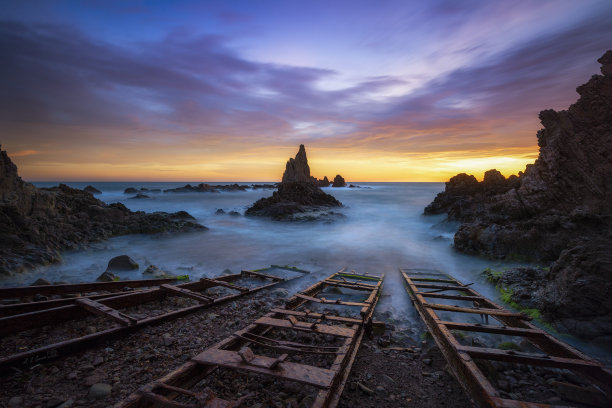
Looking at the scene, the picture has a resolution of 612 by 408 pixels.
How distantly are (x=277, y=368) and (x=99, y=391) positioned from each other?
190 centimetres

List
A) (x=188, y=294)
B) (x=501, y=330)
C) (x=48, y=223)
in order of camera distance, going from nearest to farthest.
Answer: (x=501, y=330) → (x=188, y=294) → (x=48, y=223)

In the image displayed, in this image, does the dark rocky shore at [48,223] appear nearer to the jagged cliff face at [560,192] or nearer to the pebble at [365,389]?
the pebble at [365,389]

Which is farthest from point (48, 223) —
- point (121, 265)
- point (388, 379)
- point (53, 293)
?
point (388, 379)

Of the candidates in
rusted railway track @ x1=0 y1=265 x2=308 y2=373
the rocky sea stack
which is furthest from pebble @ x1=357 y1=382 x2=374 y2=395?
the rocky sea stack

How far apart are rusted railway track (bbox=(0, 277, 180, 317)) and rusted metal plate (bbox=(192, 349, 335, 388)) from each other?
328 cm

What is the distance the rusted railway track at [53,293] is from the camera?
4477 millimetres

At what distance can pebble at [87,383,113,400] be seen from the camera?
283cm

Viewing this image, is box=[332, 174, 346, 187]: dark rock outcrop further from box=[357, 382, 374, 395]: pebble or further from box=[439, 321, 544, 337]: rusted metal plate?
box=[357, 382, 374, 395]: pebble

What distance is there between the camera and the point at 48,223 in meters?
11.9

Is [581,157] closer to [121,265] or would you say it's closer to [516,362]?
[516,362]

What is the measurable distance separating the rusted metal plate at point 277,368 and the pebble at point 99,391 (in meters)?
0.90

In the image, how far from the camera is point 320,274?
969cm

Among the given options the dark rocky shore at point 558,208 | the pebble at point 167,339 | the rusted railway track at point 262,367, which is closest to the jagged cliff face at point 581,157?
the dark rocky shore at point 558,208

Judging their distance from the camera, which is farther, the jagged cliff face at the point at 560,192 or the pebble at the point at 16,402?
the jagged cliff face at the point at 560,192
